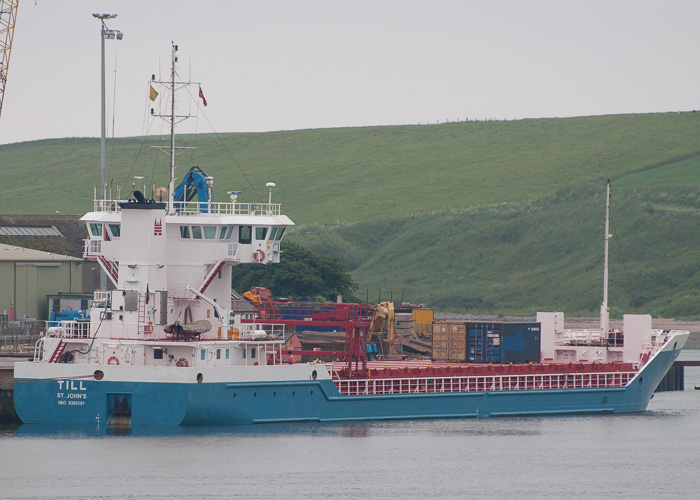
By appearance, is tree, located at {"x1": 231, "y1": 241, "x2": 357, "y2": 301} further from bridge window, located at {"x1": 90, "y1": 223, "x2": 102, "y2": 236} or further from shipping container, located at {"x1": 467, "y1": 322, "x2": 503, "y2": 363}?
bridge window, located at {"x1": 90, "y1": 223, "x2": 102, "y2": 236}

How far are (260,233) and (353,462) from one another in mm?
10069

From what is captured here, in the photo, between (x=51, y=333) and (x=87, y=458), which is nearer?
(x=87, y=458)

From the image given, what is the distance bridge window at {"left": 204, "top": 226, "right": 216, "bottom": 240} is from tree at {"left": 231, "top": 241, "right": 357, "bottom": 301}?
37058 mm

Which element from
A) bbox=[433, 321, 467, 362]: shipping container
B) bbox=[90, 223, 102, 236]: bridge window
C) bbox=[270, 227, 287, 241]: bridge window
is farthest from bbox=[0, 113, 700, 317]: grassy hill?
bbox=[270, 227, 287, 241]: bridge window

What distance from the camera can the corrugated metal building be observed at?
66.7 meters

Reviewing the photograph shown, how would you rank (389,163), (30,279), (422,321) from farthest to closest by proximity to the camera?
1. (389,163)
2. (30,279)
3. (422,321)

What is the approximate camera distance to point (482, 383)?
5041 cm

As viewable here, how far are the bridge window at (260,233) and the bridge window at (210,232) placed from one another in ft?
4.91

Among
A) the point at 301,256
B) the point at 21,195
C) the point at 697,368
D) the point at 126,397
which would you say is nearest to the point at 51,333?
the point at 126,397

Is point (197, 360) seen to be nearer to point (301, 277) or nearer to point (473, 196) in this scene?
point (301, 277)

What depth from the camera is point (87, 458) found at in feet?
126

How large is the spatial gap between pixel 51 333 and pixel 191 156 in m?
129

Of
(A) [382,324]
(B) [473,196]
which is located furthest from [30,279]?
(B) [473,196]

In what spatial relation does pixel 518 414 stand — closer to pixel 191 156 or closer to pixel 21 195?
pixel 21 195
